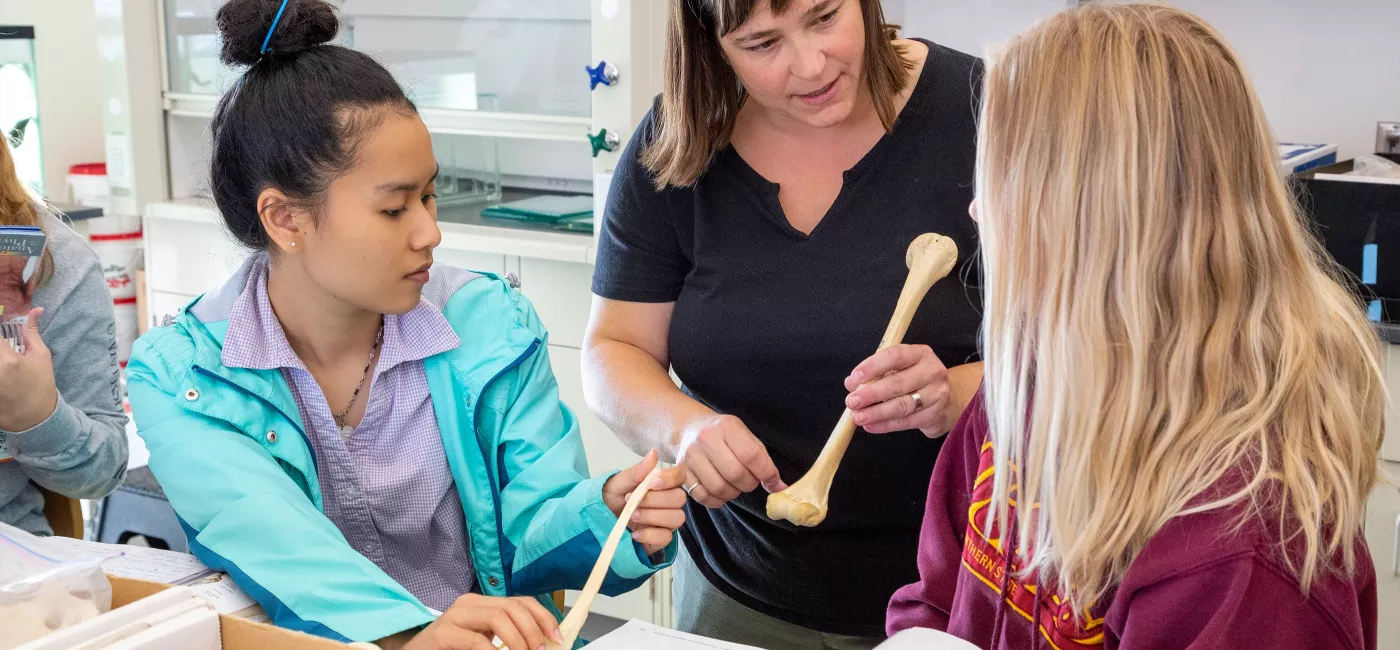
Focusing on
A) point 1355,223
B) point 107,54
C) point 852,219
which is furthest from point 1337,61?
point 107,54

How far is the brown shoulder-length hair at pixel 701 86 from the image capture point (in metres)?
1.21

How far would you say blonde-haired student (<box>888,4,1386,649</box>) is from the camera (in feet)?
2.51

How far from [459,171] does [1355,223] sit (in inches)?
74.0

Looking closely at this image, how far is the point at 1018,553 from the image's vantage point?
891mm

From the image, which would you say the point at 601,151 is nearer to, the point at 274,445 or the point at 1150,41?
the point at 274,445

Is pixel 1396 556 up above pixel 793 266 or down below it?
below

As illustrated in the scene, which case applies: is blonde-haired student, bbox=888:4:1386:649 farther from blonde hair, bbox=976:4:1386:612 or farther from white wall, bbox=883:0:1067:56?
white wall, bbox=883:0:1067:56

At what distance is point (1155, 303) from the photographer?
0.84 meters

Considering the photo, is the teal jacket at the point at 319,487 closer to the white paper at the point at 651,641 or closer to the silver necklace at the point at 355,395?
the silver necklace at the point at 355,395

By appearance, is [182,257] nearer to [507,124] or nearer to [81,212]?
[81,212]

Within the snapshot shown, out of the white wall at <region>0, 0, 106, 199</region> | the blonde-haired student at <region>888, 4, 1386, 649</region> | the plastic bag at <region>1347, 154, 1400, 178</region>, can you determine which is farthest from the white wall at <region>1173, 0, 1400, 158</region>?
the white wall at <region>0, 0, 106, 199</region>

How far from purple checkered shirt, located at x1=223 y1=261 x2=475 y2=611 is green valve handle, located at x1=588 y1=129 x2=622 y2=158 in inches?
42.7

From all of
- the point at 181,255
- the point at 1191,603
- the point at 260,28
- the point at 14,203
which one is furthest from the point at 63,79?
the point at 1191,603

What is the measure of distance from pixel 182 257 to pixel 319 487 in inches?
79.5
